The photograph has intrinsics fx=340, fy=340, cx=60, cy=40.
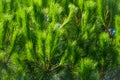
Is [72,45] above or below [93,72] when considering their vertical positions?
above

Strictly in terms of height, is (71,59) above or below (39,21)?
below

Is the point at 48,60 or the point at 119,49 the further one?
the point at 119,49

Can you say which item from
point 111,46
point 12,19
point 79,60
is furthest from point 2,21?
point 111,46

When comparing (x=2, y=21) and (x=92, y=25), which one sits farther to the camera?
(x=92, y=25)

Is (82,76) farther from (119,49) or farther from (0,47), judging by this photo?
(0,47)

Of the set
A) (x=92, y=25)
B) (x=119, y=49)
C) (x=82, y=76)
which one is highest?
(x=92, y=25)

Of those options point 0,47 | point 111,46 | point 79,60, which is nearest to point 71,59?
point 79,60

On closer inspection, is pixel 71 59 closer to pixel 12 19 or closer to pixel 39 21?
pixel 39 21
